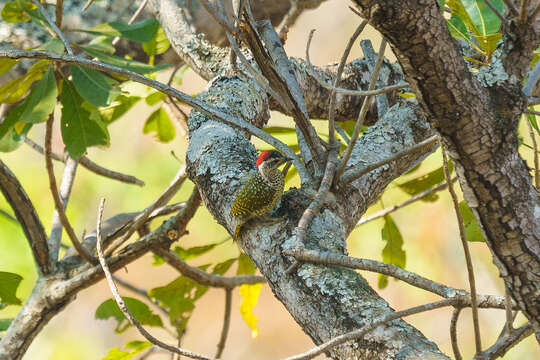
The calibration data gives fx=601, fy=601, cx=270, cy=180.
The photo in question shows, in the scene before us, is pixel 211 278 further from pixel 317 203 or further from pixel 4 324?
pixel 317 203

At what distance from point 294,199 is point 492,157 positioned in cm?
54

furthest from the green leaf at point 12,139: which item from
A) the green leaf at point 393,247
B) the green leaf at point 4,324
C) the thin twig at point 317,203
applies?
the green leaf at point 393,247

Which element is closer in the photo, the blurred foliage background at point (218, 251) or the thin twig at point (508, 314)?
the thin twig at point (508, 314)

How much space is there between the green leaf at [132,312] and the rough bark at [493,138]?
164cm

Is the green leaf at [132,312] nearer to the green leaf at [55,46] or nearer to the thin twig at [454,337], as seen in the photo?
the green leaf at [55,46]

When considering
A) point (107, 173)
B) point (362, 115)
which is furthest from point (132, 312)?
point (362, 115)

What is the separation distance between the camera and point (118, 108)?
2.59 m

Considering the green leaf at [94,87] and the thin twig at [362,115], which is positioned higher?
the green leaf at [94,87]

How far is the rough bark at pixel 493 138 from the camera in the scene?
29.6 inches

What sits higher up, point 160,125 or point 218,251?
point 218,251

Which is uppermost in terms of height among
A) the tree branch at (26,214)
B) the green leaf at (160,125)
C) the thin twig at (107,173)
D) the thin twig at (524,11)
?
the green leaf at (160,125)

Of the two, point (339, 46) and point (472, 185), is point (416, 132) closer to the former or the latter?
point (472, 185)

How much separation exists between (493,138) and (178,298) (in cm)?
188

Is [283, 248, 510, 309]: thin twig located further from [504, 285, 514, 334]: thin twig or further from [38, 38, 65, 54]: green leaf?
[38, 38, 65, 54]: green leaf
